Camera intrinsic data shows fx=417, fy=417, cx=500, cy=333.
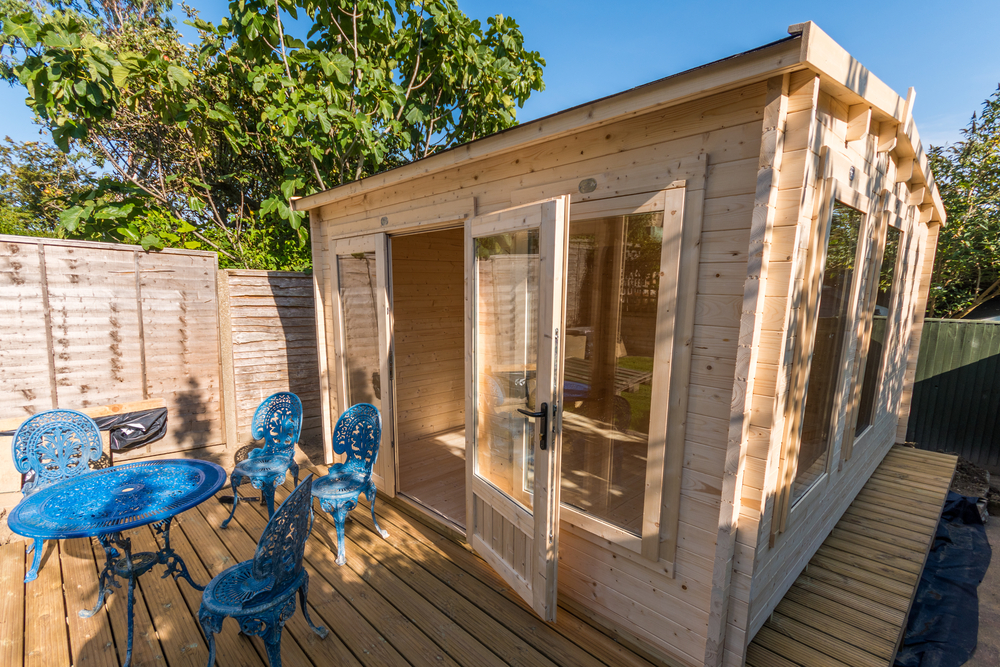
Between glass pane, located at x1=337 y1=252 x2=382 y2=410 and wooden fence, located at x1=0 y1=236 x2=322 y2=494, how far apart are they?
1143mm

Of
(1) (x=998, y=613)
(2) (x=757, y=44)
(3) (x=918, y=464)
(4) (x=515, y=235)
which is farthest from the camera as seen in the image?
(3) (x=918, y=464)

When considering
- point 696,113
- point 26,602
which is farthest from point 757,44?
point 26,602

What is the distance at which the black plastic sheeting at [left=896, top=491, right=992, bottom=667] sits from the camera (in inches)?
95.3

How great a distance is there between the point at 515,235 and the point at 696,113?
966mm

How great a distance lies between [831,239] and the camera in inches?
80.5

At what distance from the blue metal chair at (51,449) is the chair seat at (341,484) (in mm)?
1488

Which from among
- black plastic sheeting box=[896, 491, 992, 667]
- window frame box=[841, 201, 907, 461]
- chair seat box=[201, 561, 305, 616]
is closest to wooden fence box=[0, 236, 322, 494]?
chair seat box=[201, 561, 305, 616]

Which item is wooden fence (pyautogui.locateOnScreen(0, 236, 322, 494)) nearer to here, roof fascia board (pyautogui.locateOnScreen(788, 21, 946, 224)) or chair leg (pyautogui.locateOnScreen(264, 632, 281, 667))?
chair leg (pyautogui.locateOnScreen(264, 632, 281, 667))

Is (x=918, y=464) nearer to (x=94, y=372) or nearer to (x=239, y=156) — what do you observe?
(x=94, y=372)

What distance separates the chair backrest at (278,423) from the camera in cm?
333

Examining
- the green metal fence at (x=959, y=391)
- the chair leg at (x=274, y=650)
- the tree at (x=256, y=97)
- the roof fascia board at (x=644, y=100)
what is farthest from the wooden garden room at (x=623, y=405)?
the green metal fence at (x=959, y=391)

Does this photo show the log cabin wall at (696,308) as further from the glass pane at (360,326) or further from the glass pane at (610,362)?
the glass pane at (360,326)

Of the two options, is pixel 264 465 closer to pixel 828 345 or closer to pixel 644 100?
pixel 644 100

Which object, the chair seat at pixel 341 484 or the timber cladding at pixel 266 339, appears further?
the timber cladding at pixel 266 339
